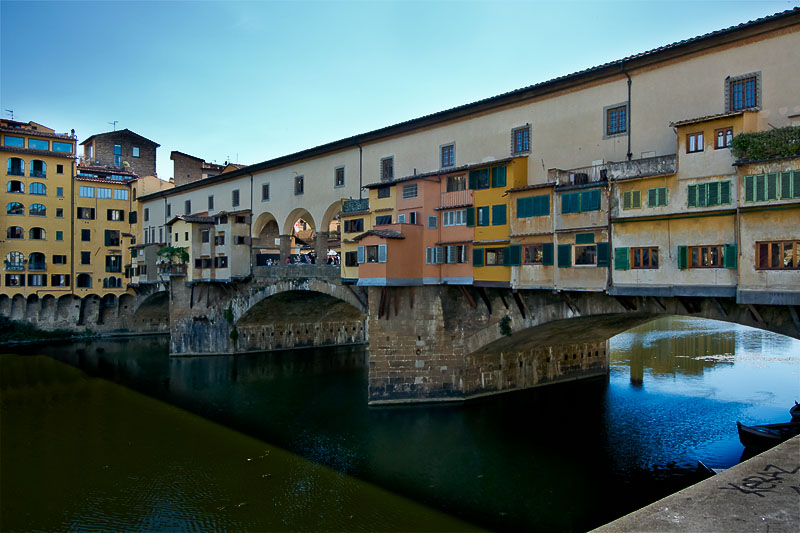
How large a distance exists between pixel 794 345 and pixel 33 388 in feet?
170

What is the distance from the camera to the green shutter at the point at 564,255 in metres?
19.2

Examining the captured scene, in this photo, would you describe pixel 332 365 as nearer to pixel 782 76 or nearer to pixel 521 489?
pixel 521 489

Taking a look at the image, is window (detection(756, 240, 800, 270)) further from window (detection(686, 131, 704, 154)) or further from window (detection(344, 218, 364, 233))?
window (detection(344, 218, 364, 233))

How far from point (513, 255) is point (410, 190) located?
243 inches

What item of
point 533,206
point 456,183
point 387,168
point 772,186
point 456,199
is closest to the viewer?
point 772,186

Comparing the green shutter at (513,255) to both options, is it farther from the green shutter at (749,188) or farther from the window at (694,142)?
the green shutter at (749,188)

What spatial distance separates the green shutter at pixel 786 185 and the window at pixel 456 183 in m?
11.7

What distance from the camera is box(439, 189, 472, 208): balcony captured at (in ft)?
75.6

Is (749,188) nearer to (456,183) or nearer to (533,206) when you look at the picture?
(533,206)

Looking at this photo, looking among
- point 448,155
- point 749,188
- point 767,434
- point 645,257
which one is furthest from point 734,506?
point 448,155

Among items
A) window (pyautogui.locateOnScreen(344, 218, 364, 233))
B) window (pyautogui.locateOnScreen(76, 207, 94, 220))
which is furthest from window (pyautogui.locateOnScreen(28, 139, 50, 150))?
window (pyautogui.locateOnScreen(344, 218, 364, 233))

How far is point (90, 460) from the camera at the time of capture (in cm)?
2019

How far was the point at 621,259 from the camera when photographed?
17812 millimetres

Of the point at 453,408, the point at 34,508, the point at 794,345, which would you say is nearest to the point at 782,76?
the point at 453,408
